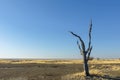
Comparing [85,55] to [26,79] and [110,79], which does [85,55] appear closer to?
[110,79]

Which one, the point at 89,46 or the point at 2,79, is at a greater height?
the point at 89,46

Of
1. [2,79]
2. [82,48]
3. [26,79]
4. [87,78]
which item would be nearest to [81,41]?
[82,48]

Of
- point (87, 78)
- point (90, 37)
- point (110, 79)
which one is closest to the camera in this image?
point (110, 79)

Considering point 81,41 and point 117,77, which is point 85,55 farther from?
point 117,77

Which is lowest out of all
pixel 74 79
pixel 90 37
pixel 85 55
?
pixel 74 79

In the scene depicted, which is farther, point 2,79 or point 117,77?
point 2,79

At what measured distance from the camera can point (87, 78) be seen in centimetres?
2788

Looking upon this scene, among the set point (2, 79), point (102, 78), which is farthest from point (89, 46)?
point (2, 79)

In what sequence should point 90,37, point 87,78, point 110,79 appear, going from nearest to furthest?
point 110,79 → point 87,78 → point 90,37

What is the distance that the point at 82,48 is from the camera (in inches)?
1179

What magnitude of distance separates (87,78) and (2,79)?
32.6ft

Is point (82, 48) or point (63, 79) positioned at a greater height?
point (82, 48)

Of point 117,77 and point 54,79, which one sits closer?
point 117,77

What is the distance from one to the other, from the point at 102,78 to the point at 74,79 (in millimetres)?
3312
